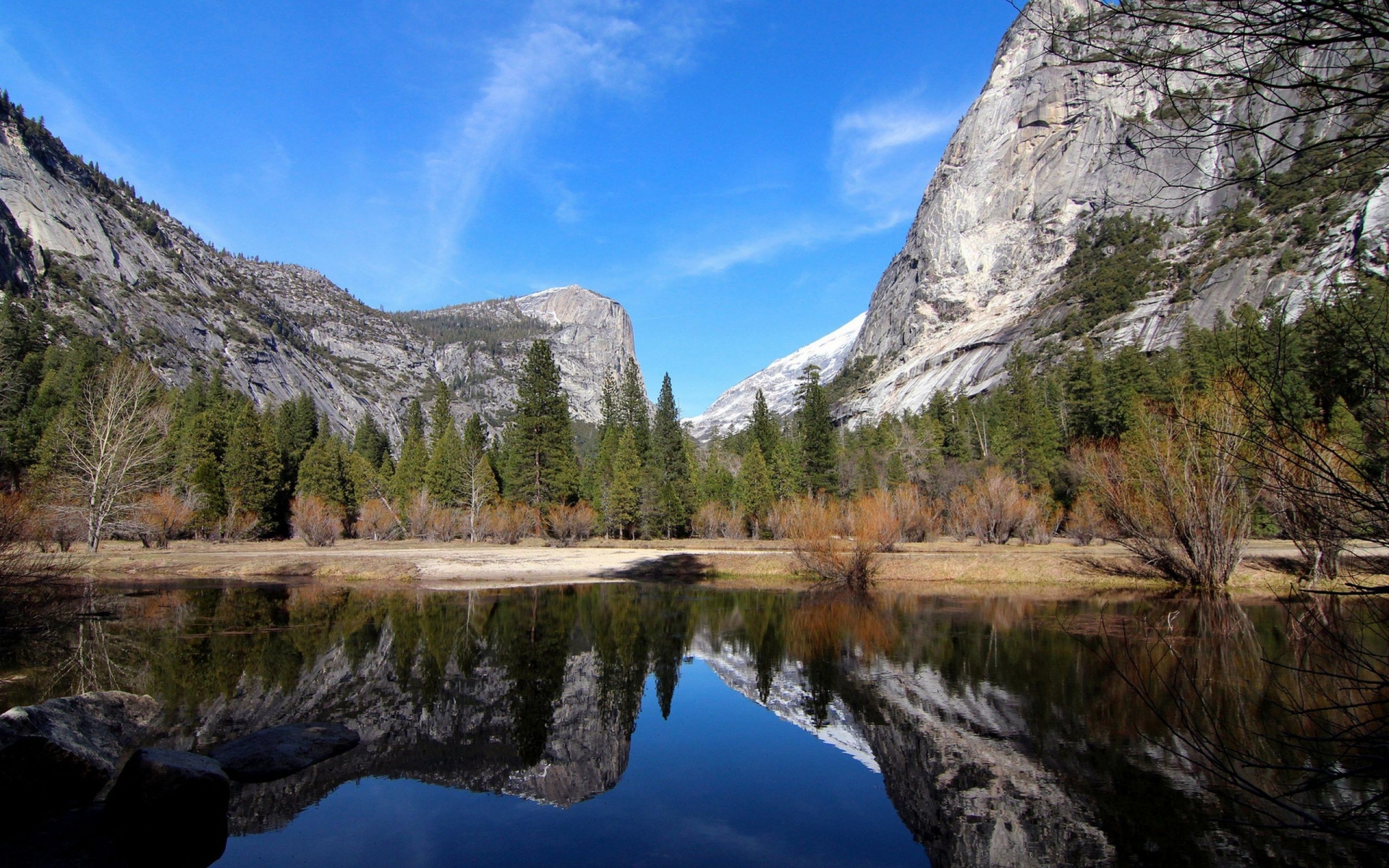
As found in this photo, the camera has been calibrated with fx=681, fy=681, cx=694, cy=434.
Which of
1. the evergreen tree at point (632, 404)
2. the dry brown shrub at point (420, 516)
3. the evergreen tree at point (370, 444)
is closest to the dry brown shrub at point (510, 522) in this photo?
the dry brown shrub at point (420, 516)

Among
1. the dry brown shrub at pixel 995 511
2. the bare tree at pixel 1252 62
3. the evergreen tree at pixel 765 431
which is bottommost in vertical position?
the dry brown shrub at pixel 995 511

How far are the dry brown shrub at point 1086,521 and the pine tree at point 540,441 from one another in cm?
3619

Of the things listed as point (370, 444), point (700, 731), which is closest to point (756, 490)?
point (700, 731)

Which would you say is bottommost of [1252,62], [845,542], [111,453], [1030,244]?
[845,542]

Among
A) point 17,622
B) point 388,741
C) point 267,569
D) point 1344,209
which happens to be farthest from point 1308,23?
point 1344,209

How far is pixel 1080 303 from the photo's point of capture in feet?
366

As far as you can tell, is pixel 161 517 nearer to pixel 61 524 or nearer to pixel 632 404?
pixel 61 524

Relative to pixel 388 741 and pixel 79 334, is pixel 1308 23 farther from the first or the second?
pixel 79 334

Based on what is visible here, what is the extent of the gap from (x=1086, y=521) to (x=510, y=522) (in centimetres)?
3875

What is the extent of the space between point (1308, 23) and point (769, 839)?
810cm

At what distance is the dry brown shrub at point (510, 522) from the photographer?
51.0m

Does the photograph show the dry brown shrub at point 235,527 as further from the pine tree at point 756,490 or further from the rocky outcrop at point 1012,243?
the rocky outcrop at point 1012,243

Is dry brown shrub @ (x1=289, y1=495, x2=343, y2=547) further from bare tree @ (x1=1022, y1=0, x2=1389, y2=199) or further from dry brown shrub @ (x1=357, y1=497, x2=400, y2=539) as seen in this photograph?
bare tree @ (x1=1022, y1=0, x2=1389, y2=199)

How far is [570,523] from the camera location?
4869 centimetres
